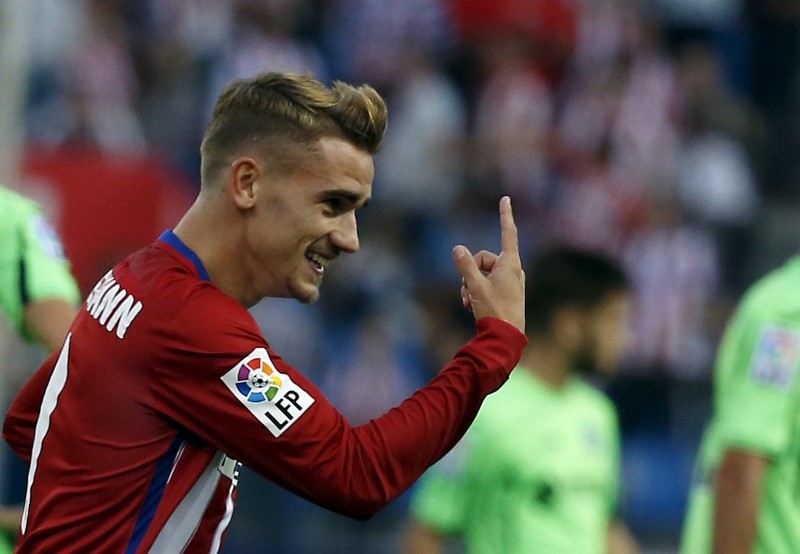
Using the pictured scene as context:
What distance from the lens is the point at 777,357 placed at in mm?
4391

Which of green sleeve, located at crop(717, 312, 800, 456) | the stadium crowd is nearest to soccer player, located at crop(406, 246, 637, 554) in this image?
green sleeve, located at crop(717, 312, 800, 456)

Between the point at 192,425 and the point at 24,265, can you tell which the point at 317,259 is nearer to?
the point at 192,425

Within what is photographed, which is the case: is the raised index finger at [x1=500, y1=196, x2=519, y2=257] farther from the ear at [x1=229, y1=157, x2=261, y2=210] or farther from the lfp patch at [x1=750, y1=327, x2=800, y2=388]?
the lfp patch at [x1=750, y1=327, x2=800, y2=388]

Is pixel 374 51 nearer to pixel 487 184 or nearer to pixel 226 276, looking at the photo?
pixel 487 184

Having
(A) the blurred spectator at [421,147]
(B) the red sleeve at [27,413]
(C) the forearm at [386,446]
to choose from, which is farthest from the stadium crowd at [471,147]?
(C) the forearm at [386,446]

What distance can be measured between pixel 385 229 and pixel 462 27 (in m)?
1.88

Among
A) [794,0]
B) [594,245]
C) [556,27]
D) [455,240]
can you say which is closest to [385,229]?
[455,240]

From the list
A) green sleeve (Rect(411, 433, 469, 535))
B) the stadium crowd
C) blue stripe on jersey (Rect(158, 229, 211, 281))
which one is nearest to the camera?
blue stripe on jersey (Rect(158, 229, 211, 281))

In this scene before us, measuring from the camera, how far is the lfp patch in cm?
436

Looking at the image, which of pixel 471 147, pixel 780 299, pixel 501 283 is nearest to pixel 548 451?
pixel 780 299

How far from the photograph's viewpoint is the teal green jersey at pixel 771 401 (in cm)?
438

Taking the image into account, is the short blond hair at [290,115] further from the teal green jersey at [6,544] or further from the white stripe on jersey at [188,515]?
the teal green jersey at [6,544]

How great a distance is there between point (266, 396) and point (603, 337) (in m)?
3.14

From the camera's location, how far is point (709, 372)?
10.9 m
